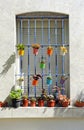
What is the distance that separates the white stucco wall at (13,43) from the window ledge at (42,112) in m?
0.19

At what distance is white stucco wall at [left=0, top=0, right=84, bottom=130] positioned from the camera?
6258 millimetres

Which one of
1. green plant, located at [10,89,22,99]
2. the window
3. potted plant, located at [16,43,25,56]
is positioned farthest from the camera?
the window

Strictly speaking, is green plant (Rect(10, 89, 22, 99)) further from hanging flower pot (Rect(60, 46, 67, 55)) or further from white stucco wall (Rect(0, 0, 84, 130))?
hanging flower pot (Rect(60, 46, 67, 55))

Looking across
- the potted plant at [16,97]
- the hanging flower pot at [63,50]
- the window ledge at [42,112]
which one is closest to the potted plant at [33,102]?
the window ledge at [42,112]

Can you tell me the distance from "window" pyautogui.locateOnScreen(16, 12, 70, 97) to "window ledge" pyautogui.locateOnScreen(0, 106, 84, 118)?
0.50 metres

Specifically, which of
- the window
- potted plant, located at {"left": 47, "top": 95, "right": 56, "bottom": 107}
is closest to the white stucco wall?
the window

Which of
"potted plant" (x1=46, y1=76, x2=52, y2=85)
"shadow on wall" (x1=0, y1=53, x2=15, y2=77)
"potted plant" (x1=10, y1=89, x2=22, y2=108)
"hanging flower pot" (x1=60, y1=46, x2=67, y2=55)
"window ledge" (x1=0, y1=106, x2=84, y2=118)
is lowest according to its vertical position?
"window ledge" (x1=0, y1=106, x2=84, y2=118)

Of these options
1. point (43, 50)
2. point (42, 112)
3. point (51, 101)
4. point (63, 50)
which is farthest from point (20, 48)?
point (42, 112)

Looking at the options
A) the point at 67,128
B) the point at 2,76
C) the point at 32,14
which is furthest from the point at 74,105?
the point at 32,14

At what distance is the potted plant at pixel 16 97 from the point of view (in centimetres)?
607

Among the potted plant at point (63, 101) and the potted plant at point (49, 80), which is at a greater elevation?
the potted plant at point (49, 80)

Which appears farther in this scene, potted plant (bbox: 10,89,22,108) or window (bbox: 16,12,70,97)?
window (bbox: 16,12,70,97)

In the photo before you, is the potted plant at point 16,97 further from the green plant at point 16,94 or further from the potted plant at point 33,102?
the potted plant at point 33,102

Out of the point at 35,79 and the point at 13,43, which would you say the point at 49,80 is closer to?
the point at 35,79
